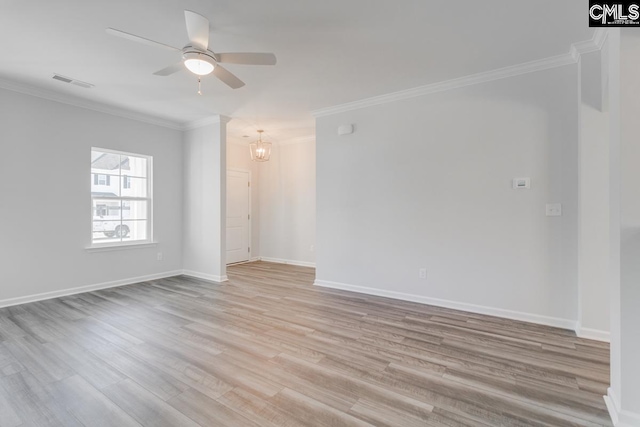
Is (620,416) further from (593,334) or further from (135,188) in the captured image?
(135,188)

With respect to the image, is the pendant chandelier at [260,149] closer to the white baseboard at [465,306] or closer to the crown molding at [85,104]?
the crown molding at [85,104]

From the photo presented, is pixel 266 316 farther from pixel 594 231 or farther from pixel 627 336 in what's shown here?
pixel 594 231

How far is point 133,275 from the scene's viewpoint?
5.00 m

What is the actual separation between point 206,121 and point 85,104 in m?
1.69

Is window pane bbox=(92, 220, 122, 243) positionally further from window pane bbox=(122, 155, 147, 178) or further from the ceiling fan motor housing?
the ceiling fan motor housing

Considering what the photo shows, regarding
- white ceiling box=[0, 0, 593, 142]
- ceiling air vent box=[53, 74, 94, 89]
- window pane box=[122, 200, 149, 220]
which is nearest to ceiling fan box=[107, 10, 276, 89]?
white ceiling box=[0, 0, 593, 142]

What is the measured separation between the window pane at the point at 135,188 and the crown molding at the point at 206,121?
1.25 meters

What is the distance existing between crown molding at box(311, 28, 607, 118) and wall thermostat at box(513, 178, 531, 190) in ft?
3.80

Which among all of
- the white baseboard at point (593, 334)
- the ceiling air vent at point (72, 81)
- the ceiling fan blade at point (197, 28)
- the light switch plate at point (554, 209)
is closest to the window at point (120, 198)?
the ceiling air vent at point (72, 81)

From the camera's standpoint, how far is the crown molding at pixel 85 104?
375 centimetres

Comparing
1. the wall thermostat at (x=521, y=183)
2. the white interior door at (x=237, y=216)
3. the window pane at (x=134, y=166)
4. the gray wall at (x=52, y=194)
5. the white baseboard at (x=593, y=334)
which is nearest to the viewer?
the white baseboard at (x=593, y=334)

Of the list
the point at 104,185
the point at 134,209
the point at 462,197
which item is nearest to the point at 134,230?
the point at 134,209

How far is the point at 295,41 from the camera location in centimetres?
277

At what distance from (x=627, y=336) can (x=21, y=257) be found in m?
5.97
